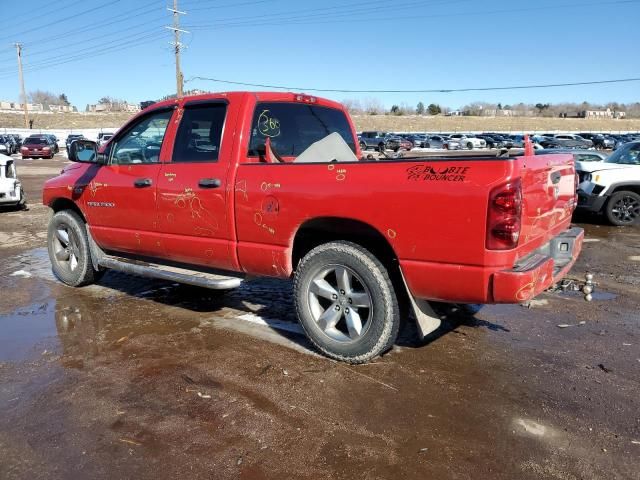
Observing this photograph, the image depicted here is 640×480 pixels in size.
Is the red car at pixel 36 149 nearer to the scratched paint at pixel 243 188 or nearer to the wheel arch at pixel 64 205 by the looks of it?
the wheel arch at pixel 64 205

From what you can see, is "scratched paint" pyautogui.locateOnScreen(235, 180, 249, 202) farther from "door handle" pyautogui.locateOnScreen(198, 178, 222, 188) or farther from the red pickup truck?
"door handle" pyautogui.locateOnScreen(198, 178, 222, 188)

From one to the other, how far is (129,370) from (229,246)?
1241mm

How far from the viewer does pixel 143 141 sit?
526 centimetres

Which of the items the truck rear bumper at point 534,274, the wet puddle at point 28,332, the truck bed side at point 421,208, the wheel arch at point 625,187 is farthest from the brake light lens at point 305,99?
the wheel arch at point 625,187

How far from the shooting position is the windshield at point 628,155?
34.4 feet

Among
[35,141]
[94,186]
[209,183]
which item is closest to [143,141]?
[94,186]

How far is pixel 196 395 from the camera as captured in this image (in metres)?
3.51

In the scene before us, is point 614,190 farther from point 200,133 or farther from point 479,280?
point 200,133

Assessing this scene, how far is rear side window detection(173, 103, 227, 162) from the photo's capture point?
4.50m

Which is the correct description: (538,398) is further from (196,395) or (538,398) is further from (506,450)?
(196,395)

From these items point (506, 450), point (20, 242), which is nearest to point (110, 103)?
point (20, 242)

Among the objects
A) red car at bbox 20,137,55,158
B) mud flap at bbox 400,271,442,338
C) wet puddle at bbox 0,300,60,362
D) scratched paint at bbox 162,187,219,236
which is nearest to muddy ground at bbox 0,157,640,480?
wet puddle at bbox 0,300,60,362

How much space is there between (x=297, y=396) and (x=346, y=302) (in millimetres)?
798

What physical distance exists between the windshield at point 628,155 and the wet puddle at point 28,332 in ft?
34.8
